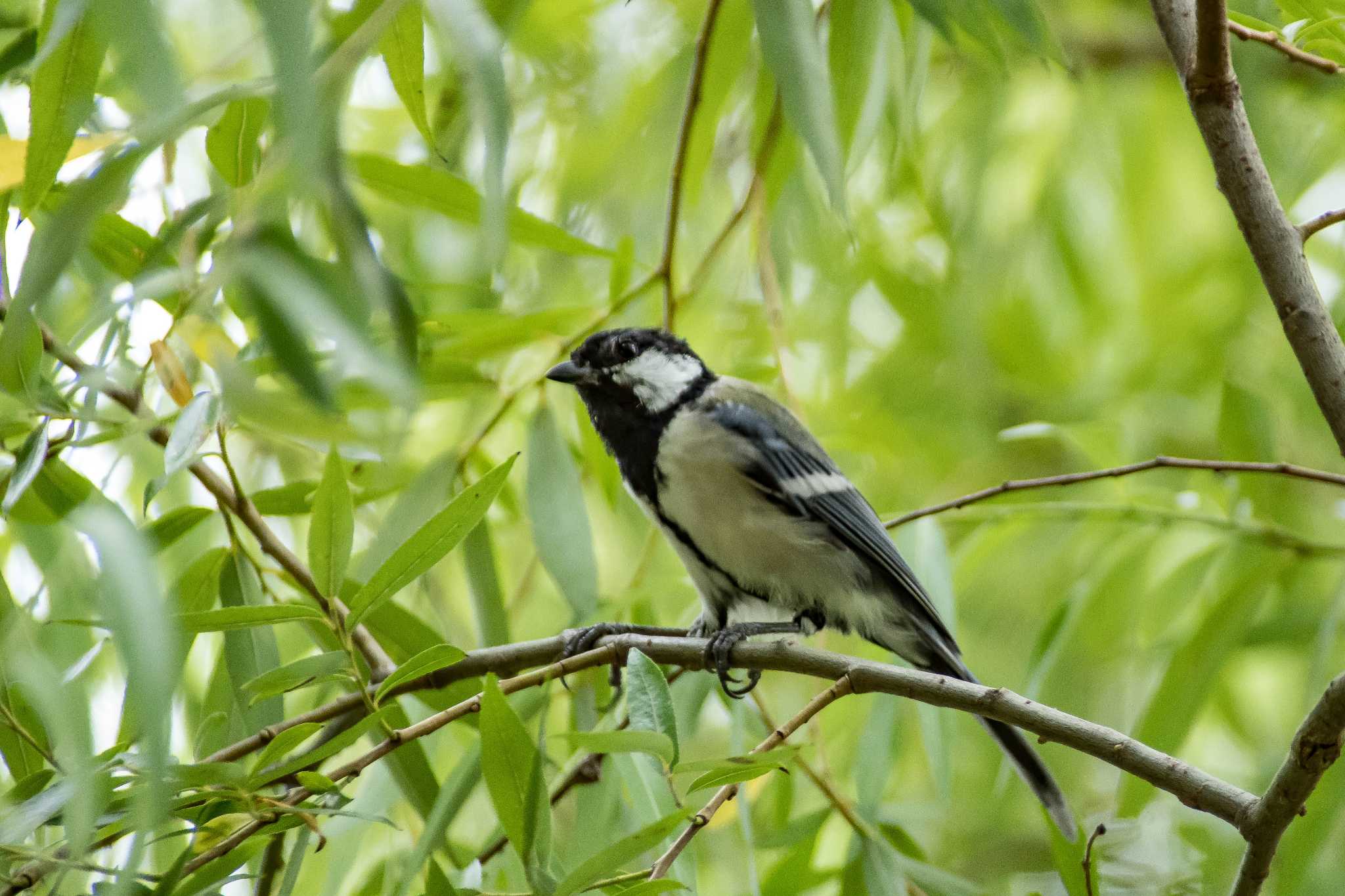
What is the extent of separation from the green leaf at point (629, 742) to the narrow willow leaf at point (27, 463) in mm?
544

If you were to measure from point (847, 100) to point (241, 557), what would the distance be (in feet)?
3.49

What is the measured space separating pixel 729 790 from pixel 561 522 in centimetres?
68

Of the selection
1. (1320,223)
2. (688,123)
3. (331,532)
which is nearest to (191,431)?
(331,532)

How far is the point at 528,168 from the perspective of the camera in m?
2.90

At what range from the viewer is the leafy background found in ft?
3.76

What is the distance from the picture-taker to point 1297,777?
116 centimetres

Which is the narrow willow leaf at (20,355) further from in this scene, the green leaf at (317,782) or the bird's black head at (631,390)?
the bird's black head at (631,390)

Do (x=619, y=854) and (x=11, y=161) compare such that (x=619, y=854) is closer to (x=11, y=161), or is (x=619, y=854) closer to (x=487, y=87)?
(x=487, y=87)

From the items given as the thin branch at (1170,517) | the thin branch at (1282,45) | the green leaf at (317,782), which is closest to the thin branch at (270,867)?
Answer: the green leaf at (317,782)

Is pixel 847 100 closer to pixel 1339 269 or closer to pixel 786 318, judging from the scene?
pixel 786 318

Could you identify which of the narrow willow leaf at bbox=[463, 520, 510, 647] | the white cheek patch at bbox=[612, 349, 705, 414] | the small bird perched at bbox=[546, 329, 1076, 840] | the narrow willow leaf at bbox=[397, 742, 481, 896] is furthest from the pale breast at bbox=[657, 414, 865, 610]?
the narrow willow leaf at bbox=[397, 742, 481, 896]

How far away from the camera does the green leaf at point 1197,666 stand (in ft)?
6.53

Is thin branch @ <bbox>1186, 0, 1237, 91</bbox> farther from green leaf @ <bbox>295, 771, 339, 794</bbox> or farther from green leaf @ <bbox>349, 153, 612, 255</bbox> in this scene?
green leaf @ <bbox>295, 771, 339, 794</bbox>

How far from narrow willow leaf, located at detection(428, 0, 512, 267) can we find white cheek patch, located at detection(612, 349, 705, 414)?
1.32 meters
